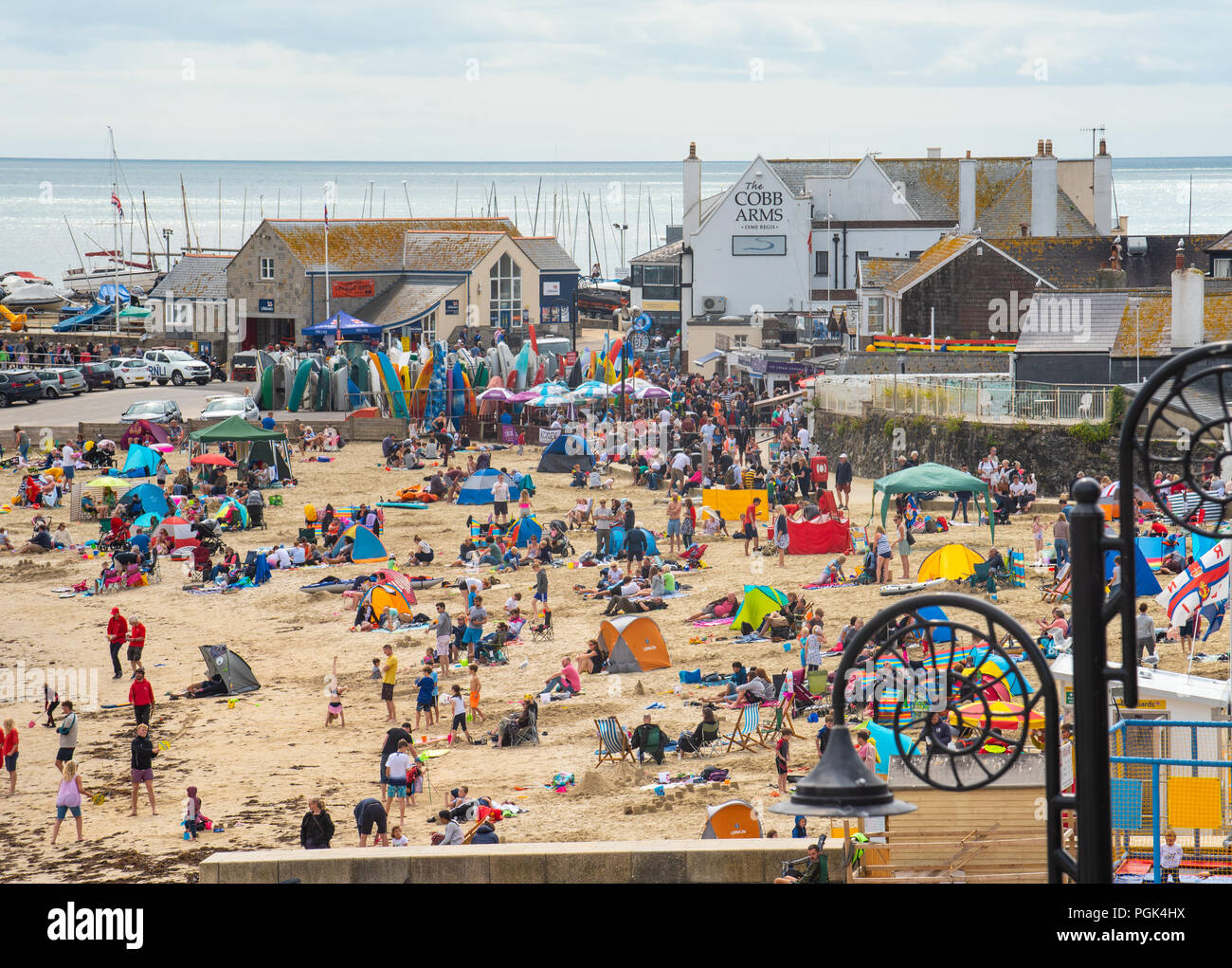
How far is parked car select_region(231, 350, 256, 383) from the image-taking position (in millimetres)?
57188

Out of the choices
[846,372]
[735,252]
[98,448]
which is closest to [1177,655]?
[846,372]

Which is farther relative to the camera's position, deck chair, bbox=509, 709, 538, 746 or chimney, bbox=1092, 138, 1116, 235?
chimney, bbox=1092, 138, 1116, 235

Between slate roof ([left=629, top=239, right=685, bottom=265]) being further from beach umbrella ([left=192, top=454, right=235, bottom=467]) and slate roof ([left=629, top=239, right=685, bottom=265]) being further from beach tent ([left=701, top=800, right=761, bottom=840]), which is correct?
beach tent ([left=701, top=800, right=761, bottom=840])

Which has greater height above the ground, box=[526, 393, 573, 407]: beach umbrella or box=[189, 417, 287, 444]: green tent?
box=[526, 393, 573, 407]: beach umbrella

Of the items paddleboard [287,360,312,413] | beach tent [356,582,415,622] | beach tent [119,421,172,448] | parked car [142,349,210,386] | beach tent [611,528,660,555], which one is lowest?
beach tent [356,582,415,622]

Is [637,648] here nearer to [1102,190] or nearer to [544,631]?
[544,631]

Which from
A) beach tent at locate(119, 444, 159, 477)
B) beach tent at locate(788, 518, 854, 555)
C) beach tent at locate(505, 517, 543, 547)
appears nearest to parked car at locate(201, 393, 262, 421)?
beach tent at locate(119, 444, 159, 477)

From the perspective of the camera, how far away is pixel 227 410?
4369cm

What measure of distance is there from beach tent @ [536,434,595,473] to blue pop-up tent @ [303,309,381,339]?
1897 centimetres

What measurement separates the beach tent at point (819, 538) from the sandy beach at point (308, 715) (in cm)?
36

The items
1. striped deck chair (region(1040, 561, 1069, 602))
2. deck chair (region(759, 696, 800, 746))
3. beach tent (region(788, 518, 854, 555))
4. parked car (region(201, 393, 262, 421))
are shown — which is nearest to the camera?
deck chair (region(759, 696, 800, 746))

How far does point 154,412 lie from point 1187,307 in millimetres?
28479

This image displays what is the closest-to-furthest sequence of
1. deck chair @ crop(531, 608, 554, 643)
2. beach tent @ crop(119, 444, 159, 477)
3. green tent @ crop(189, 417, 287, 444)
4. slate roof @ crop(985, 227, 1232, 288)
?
deck chair @ crop(531, 608, 554, 643)
green tent @ crop(189, 417, 287, 444)
beach tent @ crop(119, 444, 159, 477)
slate roof @ crop(985, 227, 1232, 288)

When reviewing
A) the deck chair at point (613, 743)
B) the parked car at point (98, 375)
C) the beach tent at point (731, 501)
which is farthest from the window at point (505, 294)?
the deck chair at point (613, 743)
